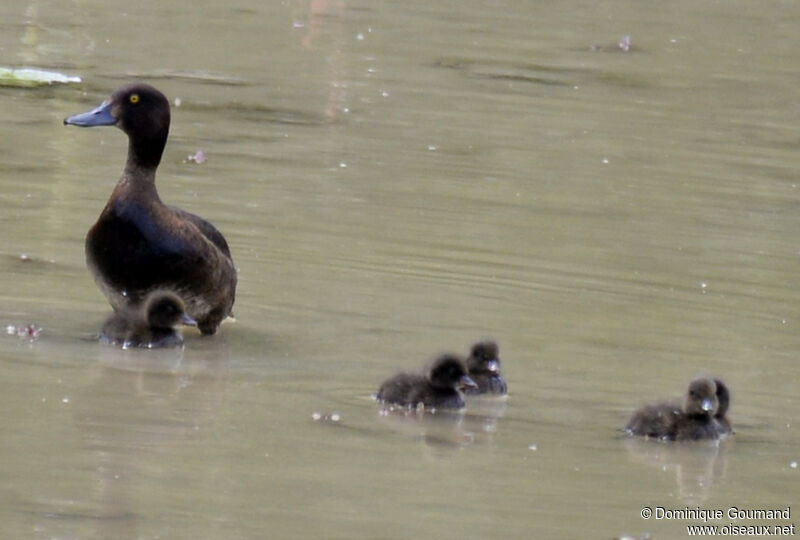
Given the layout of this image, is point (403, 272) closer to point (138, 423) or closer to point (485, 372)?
point (485, 372)

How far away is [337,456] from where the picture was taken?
6309 mm

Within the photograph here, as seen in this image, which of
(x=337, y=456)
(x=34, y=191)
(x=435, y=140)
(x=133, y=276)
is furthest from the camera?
(x=435, y=140)

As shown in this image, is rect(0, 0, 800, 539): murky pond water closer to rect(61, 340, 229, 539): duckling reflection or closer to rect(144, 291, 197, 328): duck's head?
rect(61, 340, 229, 539): duckling reflection

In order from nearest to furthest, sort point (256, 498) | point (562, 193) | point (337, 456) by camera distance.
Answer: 1. point (256, 498)
2. point (337, 456)
3. point (562, 193)

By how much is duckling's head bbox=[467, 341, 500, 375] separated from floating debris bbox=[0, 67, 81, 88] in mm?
6349

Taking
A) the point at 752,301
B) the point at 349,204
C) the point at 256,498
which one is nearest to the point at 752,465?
the point at 256,498

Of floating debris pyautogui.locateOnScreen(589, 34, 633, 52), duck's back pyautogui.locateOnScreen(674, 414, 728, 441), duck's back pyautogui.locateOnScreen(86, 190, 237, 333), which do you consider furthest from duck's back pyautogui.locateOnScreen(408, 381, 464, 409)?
floating debris pyautogui.locateOnScreen(589, 34, 633, 52)

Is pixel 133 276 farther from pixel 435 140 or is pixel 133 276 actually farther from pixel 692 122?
pixel 692 122

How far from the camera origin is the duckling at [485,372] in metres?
7.26

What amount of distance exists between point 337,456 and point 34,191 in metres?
4.43

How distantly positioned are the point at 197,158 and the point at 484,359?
442 cm

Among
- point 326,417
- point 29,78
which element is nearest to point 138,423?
point 326,417

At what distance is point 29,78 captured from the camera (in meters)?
13.1

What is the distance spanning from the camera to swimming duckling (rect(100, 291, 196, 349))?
7.73 m
